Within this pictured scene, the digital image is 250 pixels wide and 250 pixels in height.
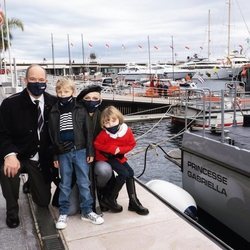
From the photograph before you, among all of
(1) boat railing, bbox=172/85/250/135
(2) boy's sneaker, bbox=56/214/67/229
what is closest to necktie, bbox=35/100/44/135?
(2) boy's sneaker, bbox=56/214/67/229

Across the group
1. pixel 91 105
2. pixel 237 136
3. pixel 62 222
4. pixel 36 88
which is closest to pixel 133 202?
pixel 62 222

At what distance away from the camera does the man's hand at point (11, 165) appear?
414cm

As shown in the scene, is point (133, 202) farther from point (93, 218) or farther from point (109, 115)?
point (109, 115)

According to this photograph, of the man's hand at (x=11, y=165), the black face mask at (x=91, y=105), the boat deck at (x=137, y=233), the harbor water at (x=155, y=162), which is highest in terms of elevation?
the black face mask at (x=91, y=105)

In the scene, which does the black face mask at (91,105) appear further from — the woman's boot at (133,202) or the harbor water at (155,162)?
the harbor water at (155,162)

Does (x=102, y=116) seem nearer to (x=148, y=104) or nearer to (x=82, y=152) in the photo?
(x=82, y=152)

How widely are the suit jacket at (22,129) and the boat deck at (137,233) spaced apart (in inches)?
36.5

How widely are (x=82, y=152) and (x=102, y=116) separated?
51 cm

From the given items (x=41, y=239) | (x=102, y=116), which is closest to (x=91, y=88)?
(x=102, y=116)

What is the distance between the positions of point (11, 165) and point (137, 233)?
5.29 feet

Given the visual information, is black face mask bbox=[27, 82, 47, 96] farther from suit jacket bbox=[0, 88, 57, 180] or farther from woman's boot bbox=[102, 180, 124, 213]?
woman's boot bbox=[102, 180, 124, 213]

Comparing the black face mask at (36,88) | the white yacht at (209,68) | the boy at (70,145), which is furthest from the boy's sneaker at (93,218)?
the white yacht at (209,68)

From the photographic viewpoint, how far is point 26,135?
173 inches

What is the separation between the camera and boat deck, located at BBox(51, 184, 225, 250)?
393cm
